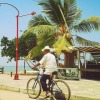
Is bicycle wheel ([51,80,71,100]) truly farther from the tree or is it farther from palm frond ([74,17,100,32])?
the tree

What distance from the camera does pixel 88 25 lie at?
27469 mm

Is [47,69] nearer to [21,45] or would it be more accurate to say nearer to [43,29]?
[43,29]

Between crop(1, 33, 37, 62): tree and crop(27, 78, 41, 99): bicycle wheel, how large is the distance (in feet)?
97.5

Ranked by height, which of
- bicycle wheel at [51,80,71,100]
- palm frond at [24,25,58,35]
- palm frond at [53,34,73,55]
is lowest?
bicycle wheel at [51,80,71,100]

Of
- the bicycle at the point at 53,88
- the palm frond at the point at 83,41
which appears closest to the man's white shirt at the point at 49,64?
the bicycle at the point at 53,88

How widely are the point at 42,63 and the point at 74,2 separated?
17987mm

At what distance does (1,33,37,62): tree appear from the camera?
43.2 metres

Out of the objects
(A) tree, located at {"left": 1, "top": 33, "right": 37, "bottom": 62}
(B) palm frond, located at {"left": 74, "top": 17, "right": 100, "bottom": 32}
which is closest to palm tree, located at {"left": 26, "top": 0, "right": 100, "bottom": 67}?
(B) palm frond, located at {"left": 74, "top": 17, "right": 100, "bottom": 32}

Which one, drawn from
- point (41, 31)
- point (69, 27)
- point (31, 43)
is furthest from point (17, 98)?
point (31, 43)

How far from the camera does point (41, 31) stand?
1025 inches

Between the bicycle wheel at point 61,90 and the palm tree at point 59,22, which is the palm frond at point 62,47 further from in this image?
the bicycle wheel at point 61,90

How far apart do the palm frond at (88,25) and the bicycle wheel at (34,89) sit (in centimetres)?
1543

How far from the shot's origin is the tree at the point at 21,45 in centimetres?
4320

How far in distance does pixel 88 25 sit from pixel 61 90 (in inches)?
676
